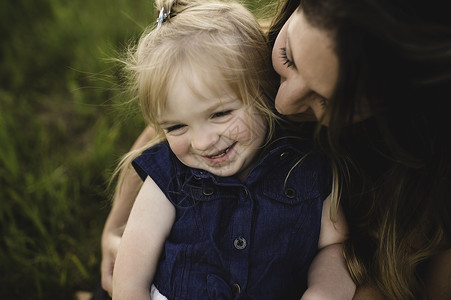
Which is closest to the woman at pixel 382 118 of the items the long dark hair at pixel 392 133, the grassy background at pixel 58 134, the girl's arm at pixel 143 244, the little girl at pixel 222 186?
the long dark hair at pixel 392 133

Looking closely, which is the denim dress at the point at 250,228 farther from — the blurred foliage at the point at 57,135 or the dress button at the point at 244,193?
the blurred foliage at the point at 57,135

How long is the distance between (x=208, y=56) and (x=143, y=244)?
64 centimetres

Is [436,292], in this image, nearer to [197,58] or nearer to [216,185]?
[216,185]

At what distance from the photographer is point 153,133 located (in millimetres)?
1709

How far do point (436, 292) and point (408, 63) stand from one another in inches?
33.7

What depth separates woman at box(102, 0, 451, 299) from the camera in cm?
88

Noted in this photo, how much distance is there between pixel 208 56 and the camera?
1.22 meters

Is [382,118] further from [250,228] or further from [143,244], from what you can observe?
[143,244]

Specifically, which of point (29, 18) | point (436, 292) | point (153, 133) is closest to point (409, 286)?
point (436, 292)

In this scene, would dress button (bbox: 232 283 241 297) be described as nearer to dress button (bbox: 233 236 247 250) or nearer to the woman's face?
dress button (bbox: 233 236 247 250)

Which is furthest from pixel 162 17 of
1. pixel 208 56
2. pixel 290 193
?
pixel 290 193

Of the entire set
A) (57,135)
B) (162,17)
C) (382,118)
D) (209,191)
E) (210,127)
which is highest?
(162,17)

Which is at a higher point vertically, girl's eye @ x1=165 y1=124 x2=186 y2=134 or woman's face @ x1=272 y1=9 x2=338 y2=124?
woman's face @ x1=272 y1=9 x2=338 y2=124

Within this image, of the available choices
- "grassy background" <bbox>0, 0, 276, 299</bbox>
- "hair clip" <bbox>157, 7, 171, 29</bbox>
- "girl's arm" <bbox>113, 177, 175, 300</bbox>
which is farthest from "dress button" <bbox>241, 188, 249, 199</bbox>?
"grassy background" <bbox>0, 0, 276, 299</bbox>
